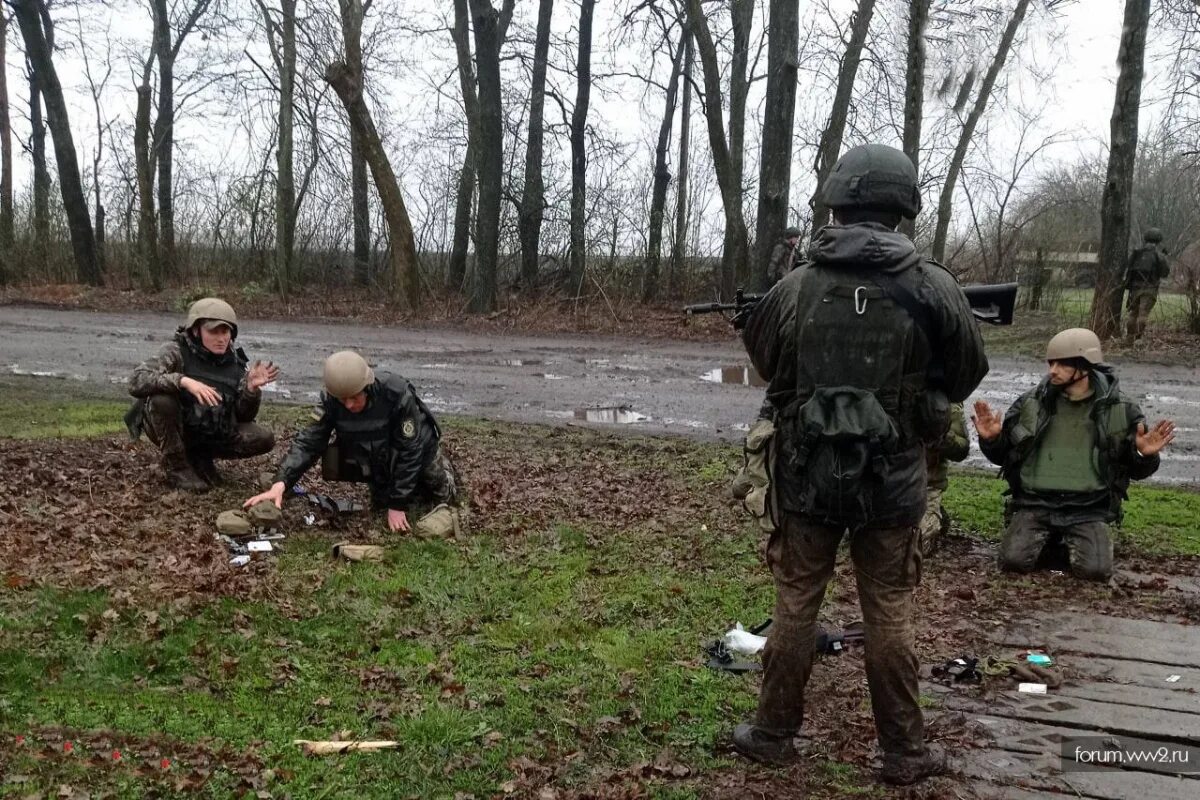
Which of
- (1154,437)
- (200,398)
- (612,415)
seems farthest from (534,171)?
(1154,437)

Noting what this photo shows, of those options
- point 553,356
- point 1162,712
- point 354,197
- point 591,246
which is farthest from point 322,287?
point 1162,712

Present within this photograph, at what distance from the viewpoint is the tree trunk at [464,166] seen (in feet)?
81.5

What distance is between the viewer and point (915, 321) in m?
3.53

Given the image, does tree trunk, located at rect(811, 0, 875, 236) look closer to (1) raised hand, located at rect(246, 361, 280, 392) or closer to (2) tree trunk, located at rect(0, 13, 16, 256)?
(1) raised hand, located at rect(246, 361, 280, 392)

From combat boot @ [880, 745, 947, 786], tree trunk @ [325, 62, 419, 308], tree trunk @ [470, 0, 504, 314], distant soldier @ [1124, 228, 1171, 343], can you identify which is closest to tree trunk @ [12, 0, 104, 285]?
tree trunk @ [325, 62, 419, 308]

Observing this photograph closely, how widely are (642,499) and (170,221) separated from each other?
24010 millimetres

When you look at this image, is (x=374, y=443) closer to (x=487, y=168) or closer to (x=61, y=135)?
(x=487, y=168)

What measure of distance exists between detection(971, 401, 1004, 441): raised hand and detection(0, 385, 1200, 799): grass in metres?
1.60

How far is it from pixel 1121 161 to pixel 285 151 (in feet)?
62.6

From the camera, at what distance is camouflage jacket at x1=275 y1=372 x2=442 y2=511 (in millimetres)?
6551

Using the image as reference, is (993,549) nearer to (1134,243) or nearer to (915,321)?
(915,321)

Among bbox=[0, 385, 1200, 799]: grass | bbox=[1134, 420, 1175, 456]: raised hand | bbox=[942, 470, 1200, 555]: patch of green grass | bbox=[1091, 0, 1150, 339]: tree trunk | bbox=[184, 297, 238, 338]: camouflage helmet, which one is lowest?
bbox=[0, 385, 1200, 799]: grass

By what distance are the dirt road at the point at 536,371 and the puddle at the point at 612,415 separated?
22 millimetres

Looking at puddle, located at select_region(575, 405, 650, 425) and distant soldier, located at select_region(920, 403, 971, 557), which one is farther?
puddle, located at select_region(575, 405, 650, 425)
